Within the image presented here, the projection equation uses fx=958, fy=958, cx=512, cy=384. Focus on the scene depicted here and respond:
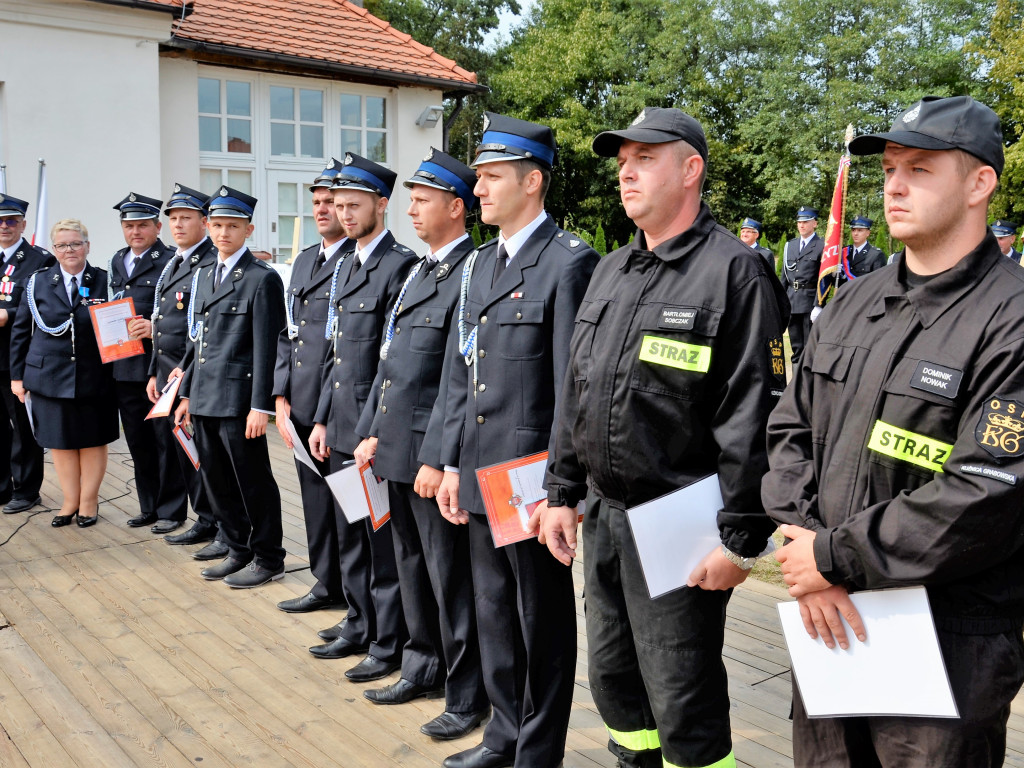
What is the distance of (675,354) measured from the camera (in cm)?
247

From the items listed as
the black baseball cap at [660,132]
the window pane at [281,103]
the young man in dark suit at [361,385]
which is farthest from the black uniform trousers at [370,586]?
the window pane at [281,103]

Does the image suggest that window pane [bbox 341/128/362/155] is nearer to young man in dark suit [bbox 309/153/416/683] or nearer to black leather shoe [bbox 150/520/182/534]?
black leather shoe [bbox 150/520/182/534]

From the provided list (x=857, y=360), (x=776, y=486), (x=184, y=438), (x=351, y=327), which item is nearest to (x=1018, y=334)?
(x=857, y=360)

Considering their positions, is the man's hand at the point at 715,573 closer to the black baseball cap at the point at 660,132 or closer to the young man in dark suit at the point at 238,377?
the black baseball cap at the point at 660,132

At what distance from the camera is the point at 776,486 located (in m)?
2.21

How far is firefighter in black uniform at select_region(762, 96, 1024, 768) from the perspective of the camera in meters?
1.81

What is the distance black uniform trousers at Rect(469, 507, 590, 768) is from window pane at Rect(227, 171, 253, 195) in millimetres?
11289

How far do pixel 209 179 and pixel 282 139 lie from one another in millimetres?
1266

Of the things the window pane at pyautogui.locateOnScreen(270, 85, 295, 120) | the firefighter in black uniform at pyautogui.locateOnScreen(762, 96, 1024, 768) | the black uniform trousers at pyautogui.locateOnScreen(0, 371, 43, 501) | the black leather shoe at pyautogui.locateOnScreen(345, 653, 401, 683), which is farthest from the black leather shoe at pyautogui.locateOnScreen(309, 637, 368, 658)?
the window pane at pyautogui.locateOnScreen(270, 85, 295, 120)

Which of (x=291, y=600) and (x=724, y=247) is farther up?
(x=724, y=247)

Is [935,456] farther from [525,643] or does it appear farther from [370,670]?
[370,670]

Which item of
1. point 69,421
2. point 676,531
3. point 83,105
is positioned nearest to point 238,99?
point 83,105

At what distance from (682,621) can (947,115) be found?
1364 mm

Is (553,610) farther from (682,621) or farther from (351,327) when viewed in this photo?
(351,327)
